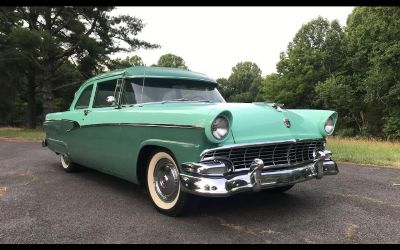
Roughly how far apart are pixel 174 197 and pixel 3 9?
23.2 m

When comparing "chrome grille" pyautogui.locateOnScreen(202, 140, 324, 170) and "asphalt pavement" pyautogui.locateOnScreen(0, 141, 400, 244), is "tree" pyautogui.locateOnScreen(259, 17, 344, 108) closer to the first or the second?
"asphalt pavement" pyautogui.locateOnScreen(0, 141, 400, 244)

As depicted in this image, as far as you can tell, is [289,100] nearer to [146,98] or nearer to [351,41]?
[351,41]

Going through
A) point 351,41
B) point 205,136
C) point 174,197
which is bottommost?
point 174,197

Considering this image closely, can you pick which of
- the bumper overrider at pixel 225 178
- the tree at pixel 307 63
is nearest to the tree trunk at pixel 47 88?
the bumper overrider at pixel 225 178

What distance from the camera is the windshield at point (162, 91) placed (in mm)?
4809

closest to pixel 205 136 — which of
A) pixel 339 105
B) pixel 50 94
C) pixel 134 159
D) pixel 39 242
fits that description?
pixel 134 159

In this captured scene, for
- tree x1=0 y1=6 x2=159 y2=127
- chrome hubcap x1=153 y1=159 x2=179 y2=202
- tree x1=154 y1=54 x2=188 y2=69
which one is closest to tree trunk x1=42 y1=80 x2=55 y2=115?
tree x1=0 y1=6 x2=159 y2=127

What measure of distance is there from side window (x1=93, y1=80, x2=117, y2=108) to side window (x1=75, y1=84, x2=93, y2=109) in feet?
0.95

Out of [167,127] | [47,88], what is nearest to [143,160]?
[167,127]

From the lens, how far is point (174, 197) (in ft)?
12.8

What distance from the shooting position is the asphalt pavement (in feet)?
10.9

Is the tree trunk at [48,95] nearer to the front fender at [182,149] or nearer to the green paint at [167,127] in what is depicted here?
the green paint at [167,127]

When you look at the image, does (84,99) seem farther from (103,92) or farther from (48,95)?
(48,95)

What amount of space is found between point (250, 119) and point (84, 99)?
10.7 feet
